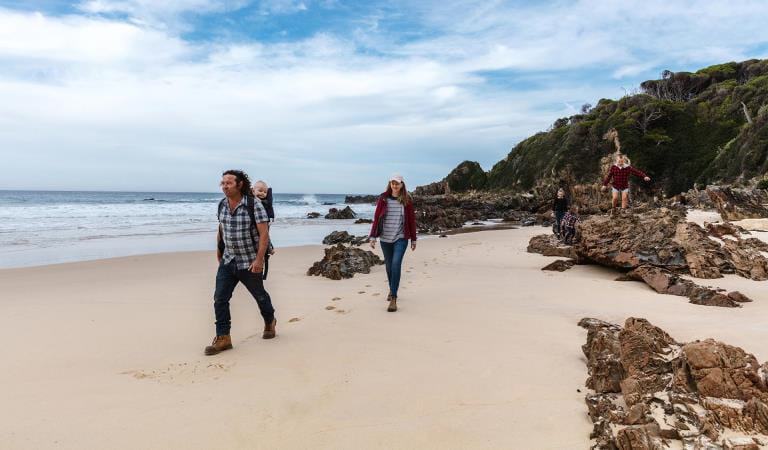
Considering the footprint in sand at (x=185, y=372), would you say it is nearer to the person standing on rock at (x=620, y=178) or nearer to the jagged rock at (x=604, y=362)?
the jagged rock at (x=604, y=362)

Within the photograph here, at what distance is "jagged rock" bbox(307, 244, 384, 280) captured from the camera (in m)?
8.27

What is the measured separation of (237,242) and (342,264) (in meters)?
4.31

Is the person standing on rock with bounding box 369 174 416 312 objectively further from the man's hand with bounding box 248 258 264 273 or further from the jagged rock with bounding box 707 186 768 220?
the jagged rock with bounding box 707 186 768 220

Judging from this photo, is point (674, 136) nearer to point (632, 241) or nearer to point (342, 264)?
point (632, 241)

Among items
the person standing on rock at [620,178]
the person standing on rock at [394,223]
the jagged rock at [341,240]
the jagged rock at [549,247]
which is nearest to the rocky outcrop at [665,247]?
the jagged rock at [549,247]

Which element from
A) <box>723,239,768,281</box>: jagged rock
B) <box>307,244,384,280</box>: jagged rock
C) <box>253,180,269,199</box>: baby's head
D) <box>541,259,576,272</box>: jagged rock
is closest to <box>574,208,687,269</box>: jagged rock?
<box>541,259,576,272</box>: jagged rock

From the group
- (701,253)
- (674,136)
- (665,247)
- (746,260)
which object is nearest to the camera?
(746,260)

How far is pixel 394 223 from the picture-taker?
6098 millimetres

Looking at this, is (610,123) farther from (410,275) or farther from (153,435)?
(153,435)

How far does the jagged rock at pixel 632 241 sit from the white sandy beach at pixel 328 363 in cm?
45

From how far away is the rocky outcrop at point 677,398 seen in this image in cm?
214

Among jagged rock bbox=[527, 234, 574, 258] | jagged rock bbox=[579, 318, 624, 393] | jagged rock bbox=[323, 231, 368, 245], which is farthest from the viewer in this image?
jagged rock bbox=[323, 231, 368, 245]

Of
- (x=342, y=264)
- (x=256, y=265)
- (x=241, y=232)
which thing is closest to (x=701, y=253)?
(x=342, y=264)

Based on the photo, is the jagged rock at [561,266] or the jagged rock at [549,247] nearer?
the jagged rock at [561,266]
